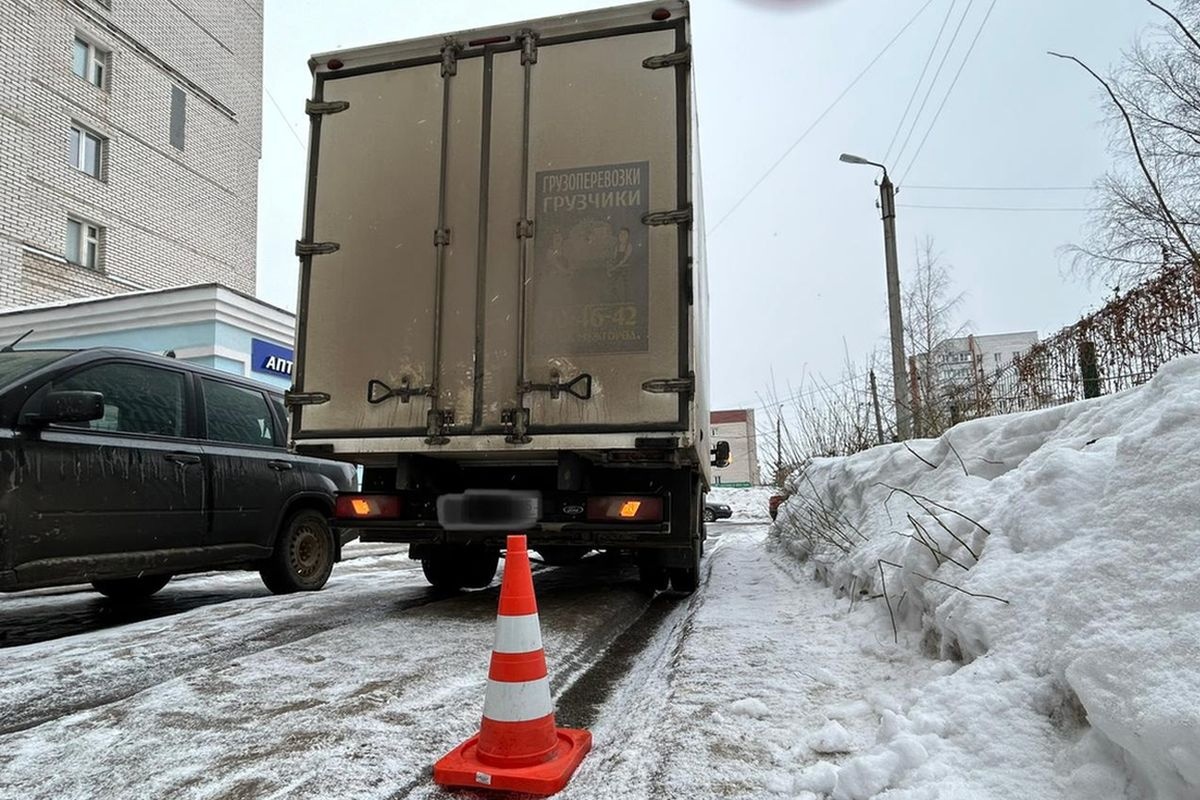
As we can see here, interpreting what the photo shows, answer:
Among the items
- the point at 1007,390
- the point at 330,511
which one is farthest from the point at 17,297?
the point at 1007,390

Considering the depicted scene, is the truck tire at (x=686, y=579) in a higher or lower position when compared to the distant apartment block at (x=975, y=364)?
lower

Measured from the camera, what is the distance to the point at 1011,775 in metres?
1.88

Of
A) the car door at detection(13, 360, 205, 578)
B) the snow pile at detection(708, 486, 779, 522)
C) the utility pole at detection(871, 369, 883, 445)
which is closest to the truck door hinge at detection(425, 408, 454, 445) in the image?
the car door at detection(13, 360, 205, 578)

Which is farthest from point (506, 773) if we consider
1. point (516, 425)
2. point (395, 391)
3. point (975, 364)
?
point (975, 364)

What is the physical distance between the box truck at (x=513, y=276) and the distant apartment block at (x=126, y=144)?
58.6 ft

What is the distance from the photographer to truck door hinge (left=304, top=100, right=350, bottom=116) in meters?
4.84

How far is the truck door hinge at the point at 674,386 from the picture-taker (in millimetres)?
4125

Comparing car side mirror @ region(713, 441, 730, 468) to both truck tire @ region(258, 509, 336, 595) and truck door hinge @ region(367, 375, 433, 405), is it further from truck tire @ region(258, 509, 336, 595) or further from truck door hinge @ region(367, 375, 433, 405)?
truck door hinge @ region(367, 375, 433, 405)

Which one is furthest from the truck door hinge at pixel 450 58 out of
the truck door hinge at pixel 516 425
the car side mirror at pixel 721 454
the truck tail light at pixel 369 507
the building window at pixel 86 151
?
the building window at pixel 86 151

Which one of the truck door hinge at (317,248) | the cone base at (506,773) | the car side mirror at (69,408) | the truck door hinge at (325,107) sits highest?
the truck door hinge at (325,107)

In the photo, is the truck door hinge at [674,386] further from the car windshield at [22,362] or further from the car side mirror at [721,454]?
the car side mirror at [721,454]

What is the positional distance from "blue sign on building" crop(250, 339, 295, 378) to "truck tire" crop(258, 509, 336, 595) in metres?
7.89

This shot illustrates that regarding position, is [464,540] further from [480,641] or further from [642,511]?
[642,511]

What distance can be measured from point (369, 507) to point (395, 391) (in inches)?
35.0
